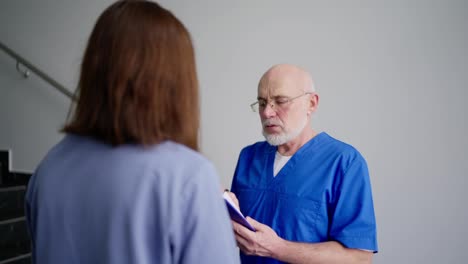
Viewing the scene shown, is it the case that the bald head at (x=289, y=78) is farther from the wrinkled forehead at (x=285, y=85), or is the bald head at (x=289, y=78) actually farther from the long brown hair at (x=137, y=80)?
the long brown hair at (x=137, y=80)

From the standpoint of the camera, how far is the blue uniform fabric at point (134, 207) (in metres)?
0.54

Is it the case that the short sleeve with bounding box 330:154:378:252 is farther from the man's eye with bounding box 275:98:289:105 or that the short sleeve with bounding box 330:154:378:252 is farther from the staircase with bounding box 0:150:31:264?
the staircase with bounding box 0:150:31:264

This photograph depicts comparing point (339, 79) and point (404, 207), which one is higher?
point (339, 79)

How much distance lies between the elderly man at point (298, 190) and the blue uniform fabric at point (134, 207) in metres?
0.47

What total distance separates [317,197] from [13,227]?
79.7 inches

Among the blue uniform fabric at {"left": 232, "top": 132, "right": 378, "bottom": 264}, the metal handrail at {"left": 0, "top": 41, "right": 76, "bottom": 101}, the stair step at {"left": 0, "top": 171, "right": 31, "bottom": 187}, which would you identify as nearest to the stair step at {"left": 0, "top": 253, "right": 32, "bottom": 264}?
the stair step at {"left": 0, "top": 171, "right": 31, "bottom": 187}

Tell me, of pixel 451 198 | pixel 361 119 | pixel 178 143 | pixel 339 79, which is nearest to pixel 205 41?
pixel 339 79

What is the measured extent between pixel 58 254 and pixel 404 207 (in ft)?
5.13

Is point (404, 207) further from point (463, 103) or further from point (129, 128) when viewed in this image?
point (129, 128)

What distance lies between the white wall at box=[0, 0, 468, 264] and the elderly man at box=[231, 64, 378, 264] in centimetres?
56

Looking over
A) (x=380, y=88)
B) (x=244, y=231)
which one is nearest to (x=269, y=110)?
(x=244, y=231)

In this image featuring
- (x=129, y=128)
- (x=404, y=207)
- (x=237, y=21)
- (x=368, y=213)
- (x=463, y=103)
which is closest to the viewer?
(x=129, y=128)

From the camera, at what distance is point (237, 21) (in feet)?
6.71

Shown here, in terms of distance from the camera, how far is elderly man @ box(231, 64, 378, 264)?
106cm
